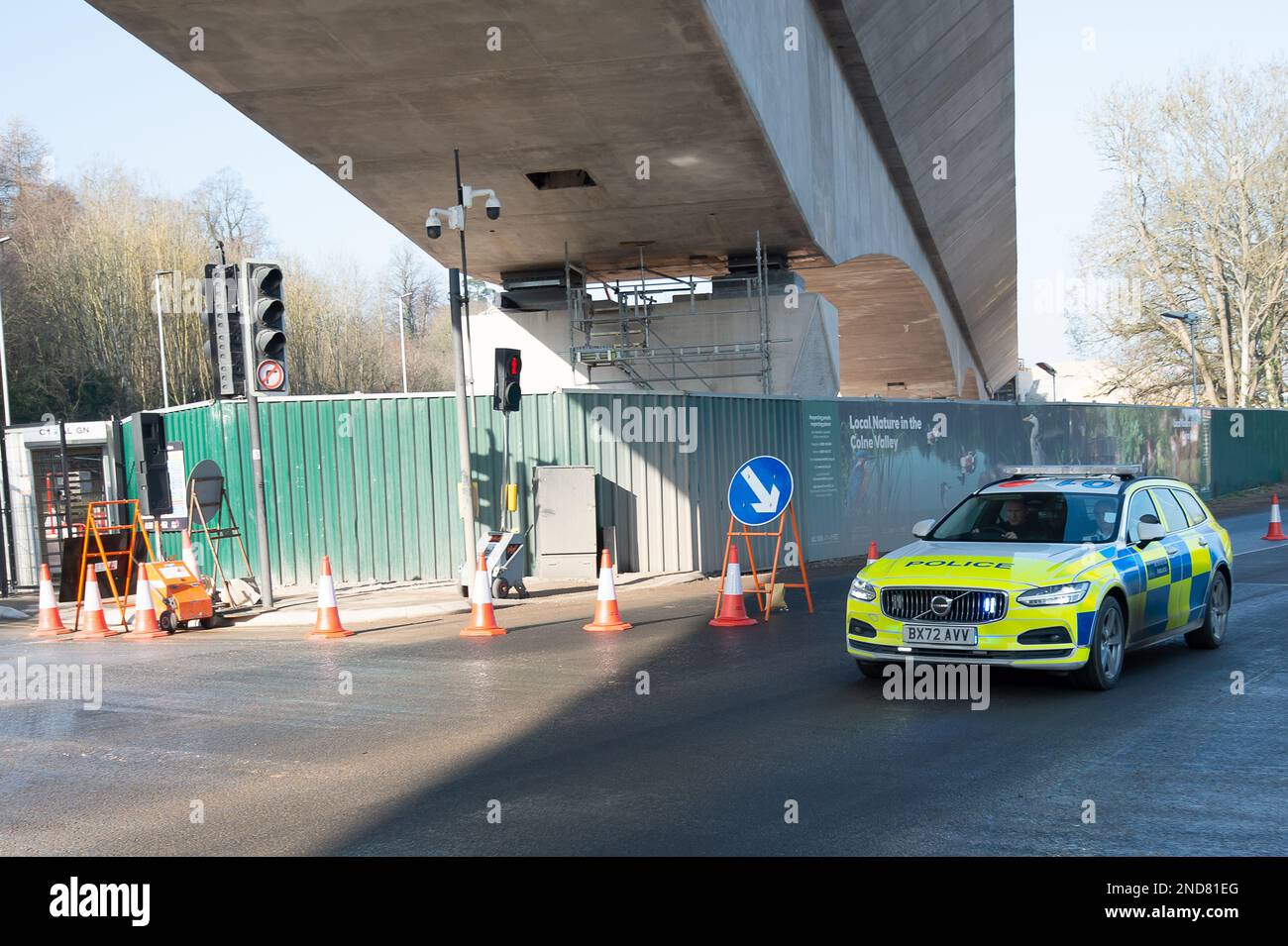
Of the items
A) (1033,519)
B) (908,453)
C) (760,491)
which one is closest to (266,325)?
(760,491)

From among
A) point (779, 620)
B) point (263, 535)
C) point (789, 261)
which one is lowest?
point (779, 620)

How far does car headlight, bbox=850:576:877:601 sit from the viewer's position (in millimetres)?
9344

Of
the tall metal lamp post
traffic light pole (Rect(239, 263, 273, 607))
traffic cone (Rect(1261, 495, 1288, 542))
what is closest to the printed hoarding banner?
traffic cone (Rect(1261, 495, 1288, 542))

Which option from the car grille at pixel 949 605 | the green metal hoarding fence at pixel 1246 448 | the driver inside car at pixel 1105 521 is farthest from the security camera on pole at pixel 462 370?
the green metal hoarding fence at pixel 1246 448

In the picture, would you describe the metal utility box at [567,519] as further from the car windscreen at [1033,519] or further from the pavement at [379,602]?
the car windscreen at [1033,519]

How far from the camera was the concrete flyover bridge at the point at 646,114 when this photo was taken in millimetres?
15367

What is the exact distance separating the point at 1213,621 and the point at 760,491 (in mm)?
4827

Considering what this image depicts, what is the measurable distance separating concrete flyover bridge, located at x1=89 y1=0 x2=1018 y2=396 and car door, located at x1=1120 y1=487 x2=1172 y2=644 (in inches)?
316

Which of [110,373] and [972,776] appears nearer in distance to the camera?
[972,776]

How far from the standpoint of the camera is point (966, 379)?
65.9 metres

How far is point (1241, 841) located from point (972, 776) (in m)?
1.51

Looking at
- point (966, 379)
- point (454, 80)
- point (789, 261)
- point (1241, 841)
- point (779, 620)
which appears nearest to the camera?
point (1241, 841)
